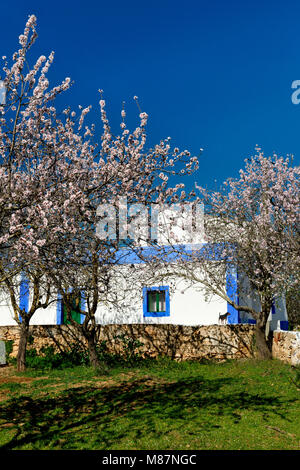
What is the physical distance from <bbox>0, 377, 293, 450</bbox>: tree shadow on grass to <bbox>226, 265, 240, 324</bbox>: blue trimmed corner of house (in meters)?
6.17

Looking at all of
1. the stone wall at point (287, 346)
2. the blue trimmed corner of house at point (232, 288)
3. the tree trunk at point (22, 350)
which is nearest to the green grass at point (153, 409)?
the stone wall at point (287, 346)

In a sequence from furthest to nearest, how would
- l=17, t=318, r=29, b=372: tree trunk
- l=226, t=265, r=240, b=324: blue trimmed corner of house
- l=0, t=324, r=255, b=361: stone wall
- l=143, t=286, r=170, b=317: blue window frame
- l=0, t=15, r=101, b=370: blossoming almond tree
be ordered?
1. l=143, t=286, r=170, b=317: blue window frame
2. l=226, t=265, r=240, b=324: blue trimmed corner of house
3. l=0, t=324, r=255, b=361: stone wall
4. l=17, t=318, r=29, b=372: tree trunk
5. l=0, t=15, r=101, b=370: blossoming almond tree

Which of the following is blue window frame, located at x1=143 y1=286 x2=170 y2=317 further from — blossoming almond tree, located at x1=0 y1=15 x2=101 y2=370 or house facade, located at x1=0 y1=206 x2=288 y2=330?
blossoming almond tree, located at x1=0 y1=15 x2=101 y2=370

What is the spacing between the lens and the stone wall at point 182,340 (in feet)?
52.9

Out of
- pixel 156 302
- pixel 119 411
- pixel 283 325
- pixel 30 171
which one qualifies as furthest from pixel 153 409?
pixel 283 325

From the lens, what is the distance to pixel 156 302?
2005 centimetres

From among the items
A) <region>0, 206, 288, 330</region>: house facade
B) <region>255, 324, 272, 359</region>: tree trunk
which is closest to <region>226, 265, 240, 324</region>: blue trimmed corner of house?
<region>0, 206, 288, 330</region>: house facade

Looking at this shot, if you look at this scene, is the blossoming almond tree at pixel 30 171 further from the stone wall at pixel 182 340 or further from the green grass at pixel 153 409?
the stone wall at pixel 182 340

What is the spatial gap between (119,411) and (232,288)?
10349 mm

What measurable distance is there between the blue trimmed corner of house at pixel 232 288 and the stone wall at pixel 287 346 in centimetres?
266

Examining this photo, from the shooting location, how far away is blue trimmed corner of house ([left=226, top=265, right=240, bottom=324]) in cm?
1729

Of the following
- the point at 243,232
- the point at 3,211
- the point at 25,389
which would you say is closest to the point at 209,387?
the point at 25,389

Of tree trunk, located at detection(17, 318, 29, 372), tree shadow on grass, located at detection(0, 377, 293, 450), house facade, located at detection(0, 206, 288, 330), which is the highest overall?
house facade, located at detection(0, 206, 288, 330)

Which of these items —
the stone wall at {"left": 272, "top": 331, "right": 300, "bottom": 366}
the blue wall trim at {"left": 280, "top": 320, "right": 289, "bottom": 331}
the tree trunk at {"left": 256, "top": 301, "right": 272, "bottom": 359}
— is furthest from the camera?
the blue wall trim at {"left": 280, "top": 320, "right": 289, "bottom": 331}
